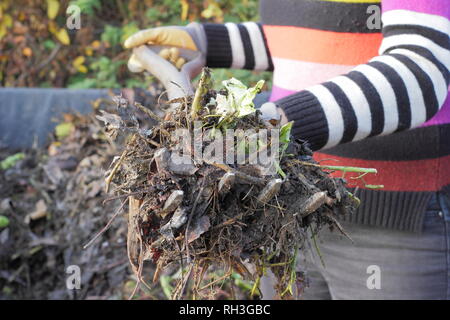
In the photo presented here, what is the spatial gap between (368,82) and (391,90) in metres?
0.05

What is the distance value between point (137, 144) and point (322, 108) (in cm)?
39

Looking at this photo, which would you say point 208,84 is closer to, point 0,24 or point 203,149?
point 203,149

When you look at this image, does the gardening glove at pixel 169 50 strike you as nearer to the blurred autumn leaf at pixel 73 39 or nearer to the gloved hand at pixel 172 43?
the gloved hand at pixel 172 43

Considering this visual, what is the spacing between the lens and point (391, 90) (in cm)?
110

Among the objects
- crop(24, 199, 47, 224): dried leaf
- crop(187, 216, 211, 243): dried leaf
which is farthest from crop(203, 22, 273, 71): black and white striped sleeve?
crop(24, 199, 47, 224): dried leaf

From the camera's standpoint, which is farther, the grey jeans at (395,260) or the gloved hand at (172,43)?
the gloved hand at (172,43)

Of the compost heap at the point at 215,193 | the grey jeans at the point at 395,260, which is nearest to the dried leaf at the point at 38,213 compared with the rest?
the grey jeans at the point at 395,260

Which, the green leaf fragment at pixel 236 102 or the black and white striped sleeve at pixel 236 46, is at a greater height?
the black and white striped sleeve at pixel 236 46

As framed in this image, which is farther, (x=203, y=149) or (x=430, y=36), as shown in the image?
(x=430, y=36)

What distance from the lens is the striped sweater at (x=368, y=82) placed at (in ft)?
3.63

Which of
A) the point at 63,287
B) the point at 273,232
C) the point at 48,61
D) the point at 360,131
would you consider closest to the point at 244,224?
the point at 273,232

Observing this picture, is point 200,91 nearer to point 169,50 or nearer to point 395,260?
point 169,50

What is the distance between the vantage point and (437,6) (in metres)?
1.14

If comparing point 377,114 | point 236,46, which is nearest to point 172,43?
point 236,46
